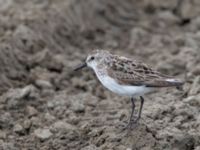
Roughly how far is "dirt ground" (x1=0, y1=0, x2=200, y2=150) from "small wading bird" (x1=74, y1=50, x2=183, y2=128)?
1.77 feet

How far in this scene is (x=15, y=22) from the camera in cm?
1359

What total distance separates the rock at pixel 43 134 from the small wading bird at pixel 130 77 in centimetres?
118

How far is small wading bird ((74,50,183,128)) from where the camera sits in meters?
9.34

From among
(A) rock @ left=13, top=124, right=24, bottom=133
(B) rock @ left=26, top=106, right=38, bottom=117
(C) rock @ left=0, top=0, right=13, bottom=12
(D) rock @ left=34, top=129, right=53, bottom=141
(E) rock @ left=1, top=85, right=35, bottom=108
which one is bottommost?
(D) rock @ left=34, top=129, right=53, bottom=141

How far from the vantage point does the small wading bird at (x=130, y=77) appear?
9344 millimetres

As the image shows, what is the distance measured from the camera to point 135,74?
Result: 9453mm

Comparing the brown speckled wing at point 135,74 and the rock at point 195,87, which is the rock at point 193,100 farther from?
the brown speckled wing at point 135,74

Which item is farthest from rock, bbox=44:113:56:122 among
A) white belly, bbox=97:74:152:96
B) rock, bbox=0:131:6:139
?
white belly, bbox=97:74:152:96

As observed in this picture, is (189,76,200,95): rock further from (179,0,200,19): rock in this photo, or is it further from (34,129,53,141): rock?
(179,0,200,19): rock

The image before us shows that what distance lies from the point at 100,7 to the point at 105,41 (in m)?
1.25

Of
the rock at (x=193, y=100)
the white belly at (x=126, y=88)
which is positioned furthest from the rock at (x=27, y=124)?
the rock at (x=193, y=100)

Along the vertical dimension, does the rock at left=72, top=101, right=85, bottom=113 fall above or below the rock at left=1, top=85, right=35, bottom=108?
below

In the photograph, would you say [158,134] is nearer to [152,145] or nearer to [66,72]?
[152,145]

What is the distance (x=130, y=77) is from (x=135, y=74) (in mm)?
81
